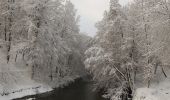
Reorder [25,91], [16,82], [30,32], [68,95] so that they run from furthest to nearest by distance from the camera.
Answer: [68,95] < [30,32] < [16,82] < [25,91]

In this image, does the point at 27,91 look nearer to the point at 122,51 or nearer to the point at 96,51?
the point at 96,51

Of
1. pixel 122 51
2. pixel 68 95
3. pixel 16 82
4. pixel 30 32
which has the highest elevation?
pixel 30 32

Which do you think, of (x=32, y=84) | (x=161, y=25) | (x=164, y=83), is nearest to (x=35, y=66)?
(x=32, y=84)

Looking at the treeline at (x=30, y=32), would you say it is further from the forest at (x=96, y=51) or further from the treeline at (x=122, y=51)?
the treeline at (x=122, y=51)

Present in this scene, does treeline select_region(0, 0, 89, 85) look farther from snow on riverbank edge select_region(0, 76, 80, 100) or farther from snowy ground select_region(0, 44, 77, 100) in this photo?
snow on riverbank edge select_region(0, 76, 80, 100)

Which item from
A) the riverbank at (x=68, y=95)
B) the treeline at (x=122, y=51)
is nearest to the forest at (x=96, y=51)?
the treeline at (x=122, y=51)

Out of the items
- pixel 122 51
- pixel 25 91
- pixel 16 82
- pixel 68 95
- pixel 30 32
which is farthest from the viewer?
pixel 68 95

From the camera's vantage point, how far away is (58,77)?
42562 mm

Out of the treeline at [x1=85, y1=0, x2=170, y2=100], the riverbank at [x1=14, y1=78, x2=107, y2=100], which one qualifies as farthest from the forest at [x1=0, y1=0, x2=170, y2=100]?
the riverbank at [x1=14, y1=78, x2=107, y2=100]

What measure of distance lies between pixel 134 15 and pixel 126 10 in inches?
101

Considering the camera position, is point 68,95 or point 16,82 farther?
point 68,95

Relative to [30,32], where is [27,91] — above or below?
below

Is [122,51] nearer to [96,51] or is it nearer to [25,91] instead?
[96,51]

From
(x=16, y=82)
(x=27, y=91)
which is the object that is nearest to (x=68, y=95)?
(x=27, y=91)
